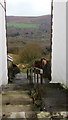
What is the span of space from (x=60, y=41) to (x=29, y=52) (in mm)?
15610

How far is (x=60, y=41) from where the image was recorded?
24.3ft

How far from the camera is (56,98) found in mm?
5422

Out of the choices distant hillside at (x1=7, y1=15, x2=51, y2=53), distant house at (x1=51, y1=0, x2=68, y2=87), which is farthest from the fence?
distant hillside at (x1=7, y1=15, x2=51, y2=53)

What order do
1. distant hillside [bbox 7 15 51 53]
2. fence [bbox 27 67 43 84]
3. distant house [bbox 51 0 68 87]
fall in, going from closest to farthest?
fence [bbox 27 67 43 84]
distant house [bbox 51 0 68 87]
distant hillside [bbox 7 15 51 53]

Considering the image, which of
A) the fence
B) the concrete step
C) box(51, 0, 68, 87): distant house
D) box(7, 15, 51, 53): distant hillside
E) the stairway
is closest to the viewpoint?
the stairway

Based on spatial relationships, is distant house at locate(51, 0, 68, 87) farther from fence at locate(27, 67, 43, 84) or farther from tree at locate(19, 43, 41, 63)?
tree at locate(19, 43, 41, 63)

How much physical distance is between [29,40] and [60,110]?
2022cm

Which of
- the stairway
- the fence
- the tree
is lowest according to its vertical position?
the stairway

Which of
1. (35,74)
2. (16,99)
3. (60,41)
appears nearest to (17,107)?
(16,99)

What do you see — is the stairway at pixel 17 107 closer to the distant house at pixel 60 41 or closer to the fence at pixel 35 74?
the fence at pixel 35 74

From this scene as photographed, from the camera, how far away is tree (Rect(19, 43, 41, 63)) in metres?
22.8

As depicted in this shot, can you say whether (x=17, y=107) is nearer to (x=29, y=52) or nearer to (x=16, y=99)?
(x=16, y=99)

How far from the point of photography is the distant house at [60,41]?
6.73 meters

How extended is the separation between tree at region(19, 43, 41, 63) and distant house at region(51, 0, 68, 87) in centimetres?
1427
